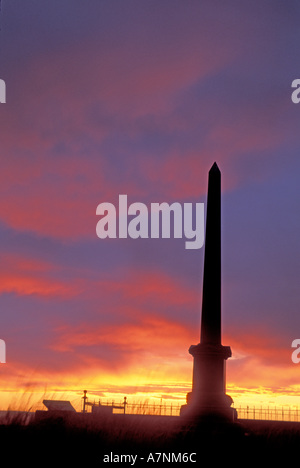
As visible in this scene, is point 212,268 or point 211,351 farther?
point 212,268

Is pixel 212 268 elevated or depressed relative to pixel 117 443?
elevated

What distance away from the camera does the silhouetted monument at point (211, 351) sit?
1831 centimetres

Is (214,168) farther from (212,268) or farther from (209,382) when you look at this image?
(209,382)

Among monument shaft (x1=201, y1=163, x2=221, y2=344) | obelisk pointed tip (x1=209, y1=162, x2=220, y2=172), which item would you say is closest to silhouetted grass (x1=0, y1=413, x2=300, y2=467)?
monument shaft (x1=201, y1=163, x2=221, y2=344)

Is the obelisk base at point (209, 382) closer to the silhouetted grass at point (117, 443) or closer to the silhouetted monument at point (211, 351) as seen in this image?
the silhouetted monument at point (211, 351)

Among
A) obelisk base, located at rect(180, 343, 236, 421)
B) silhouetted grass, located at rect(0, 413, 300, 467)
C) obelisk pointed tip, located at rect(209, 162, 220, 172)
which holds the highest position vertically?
obelisk pointed tip, located at rect(209, 162, 220, 172)

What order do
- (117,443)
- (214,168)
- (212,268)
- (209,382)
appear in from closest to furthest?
(117,443) → (209,382) → (212,268) → (214,168)

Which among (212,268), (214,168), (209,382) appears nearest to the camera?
(209,382)

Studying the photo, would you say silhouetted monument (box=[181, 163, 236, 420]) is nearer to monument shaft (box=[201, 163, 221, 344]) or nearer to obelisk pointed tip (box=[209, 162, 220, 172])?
monument shaft (box=[201, 163, 221, 344])

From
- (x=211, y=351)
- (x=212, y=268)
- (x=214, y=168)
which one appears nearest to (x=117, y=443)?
(x=211, y=351)

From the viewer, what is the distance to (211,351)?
18547 millimetres

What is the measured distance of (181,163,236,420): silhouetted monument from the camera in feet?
60.1
